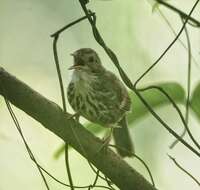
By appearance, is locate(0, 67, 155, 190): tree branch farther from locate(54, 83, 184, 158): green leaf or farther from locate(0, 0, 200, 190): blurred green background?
locate(0, 0, 200, 190): blurred green background

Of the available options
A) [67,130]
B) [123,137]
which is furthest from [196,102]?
[123,137]

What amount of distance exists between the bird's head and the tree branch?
1.95 feet

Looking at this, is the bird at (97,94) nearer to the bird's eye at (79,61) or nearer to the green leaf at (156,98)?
the bird's eye at (79,61)

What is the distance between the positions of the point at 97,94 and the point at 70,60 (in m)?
0.42

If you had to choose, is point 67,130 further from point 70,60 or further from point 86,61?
point 70,60

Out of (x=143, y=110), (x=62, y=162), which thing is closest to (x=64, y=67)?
(x=62, y=162)

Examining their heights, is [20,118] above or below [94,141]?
above

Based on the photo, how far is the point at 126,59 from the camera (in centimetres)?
223

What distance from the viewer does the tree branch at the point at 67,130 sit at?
1183 mm

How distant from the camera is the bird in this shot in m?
1.83

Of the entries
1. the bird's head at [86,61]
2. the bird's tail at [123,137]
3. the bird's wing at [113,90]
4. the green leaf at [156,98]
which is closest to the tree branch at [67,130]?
the green leaf at [156,98]

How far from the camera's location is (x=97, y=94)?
6.47 feet

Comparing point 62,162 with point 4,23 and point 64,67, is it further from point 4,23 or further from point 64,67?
point 4,23

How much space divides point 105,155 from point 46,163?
1.16 meters
